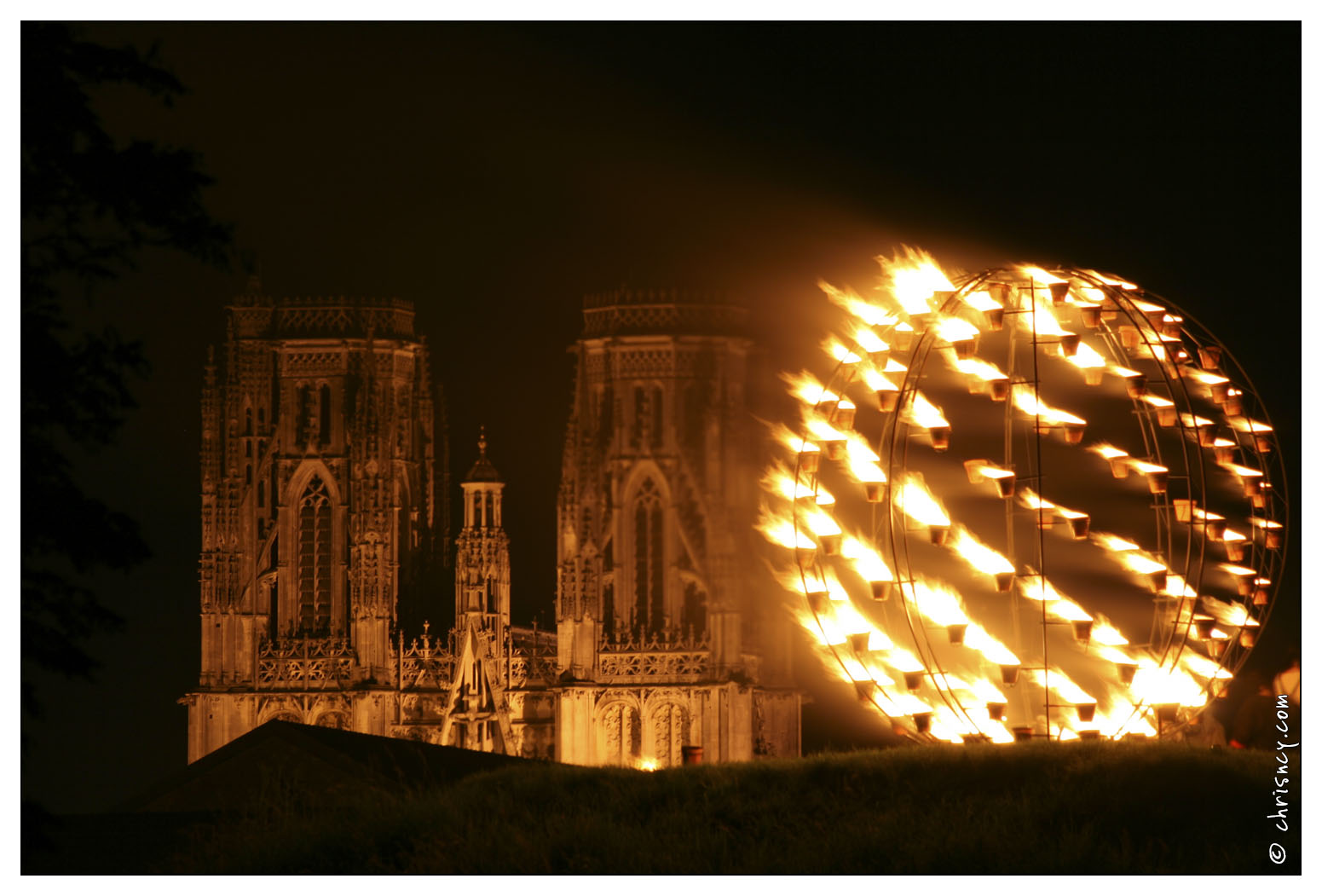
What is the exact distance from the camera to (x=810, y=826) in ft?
78.0

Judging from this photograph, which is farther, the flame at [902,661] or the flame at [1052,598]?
the flame at [902,661]

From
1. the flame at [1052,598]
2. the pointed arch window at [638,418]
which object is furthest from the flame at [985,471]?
the pointed arch window at [638,418]

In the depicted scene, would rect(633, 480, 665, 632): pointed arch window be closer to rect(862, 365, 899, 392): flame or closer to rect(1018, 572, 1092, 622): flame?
rect(862, 365, 899, 392): flame

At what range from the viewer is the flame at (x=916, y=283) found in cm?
2506

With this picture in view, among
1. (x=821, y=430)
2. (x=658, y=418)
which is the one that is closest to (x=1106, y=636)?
(x=821, y=430)

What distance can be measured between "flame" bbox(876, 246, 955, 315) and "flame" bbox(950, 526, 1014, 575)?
6.89ft

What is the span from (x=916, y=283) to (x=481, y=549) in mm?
26995

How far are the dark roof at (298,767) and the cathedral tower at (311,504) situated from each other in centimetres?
2167

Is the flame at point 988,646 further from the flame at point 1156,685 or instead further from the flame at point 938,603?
the flame at point 1156,685

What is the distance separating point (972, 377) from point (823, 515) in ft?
6.54

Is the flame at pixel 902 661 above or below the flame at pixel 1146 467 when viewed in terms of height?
below

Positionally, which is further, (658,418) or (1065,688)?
(658,418)

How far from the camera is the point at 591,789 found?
25641 millimetres

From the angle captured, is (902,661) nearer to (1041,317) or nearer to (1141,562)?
(1141,562)
